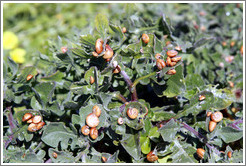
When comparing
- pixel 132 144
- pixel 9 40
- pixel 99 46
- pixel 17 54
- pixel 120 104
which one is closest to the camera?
pixel 99 46

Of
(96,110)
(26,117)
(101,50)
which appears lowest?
(26,117)

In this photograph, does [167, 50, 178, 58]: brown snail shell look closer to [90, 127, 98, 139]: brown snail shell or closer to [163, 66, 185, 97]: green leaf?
[163, 66, 185, 97]: green leaf

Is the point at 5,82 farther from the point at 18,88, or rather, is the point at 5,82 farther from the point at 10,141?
the point at 10,141

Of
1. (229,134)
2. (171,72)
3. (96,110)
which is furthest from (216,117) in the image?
(96,110)

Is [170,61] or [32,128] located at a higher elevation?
[170,61]

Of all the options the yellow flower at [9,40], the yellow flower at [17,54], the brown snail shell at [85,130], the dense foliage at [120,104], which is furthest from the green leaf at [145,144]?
the yellow flower at [9,40]

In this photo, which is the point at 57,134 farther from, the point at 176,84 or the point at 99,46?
the point at 176,84

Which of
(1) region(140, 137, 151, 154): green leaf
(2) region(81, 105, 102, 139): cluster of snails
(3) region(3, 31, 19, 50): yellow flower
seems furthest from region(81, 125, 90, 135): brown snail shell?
(3) region(3, 31, 19, 50): yellow flower
